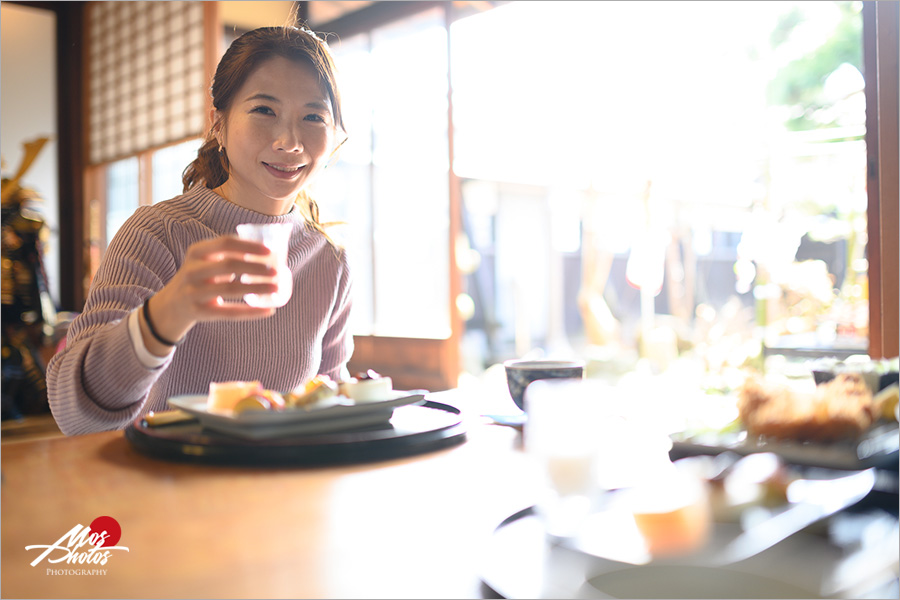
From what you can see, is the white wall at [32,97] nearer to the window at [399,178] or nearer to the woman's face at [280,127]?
the window at [399,178]

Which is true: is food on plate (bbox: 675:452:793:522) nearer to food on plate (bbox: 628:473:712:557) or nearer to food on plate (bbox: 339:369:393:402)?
food on plate (bbox: 628:473:712:557)

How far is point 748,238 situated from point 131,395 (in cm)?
453

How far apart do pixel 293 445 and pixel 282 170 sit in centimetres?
76

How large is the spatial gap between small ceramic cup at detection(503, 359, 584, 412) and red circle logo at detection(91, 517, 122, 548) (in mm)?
598

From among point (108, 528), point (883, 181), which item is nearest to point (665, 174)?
point (883, 181)

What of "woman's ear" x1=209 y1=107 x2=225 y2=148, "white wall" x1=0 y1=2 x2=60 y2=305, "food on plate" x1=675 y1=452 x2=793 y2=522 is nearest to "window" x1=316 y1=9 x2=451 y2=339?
"white wall" x1=0 y1=2 x2=60 y2=305

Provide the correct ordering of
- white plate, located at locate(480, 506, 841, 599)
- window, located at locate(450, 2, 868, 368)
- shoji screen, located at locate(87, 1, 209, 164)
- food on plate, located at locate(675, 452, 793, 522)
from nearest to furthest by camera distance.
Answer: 1. white plate, located at locate(480, 506, 841, 599)
2. food on plate, located at locate(675, 452, 793, 522)
3. window, located at locate(450, 2, 868, 368)
4. shoji screen, located at locate(87, 1, 209, 164)

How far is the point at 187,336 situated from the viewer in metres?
1.32

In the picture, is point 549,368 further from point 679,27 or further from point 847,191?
point 679,27

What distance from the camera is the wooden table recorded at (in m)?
0.45

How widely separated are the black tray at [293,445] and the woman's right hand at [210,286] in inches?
5.1

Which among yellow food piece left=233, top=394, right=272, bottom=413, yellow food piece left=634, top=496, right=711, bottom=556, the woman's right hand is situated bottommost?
yellow food piece left=634, top=496, right=711, bottom=556

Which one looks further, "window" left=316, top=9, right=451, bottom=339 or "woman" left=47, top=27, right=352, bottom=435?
"window" left=316, top=9, right=451, bottom=339

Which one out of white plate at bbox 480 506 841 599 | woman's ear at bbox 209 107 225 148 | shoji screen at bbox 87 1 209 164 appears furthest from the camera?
shoji screen at bbox 87 1 209 164
